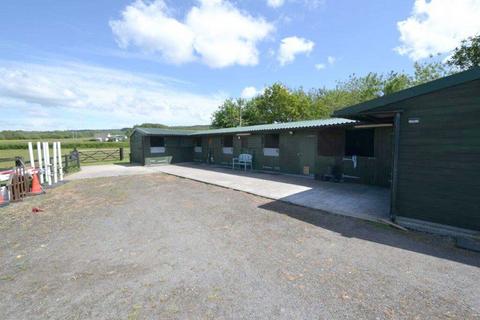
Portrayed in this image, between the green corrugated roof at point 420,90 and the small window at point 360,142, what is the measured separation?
12.3ft

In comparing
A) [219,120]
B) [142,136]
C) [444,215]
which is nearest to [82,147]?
[219,120]

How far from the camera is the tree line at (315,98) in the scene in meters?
25.7

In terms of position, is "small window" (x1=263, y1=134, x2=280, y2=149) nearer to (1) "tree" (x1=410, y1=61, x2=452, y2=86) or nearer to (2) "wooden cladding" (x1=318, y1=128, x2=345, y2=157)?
(2) "wooden cladding" (x1=318, y1=128, x2=345, y2=157)

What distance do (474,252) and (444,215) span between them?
3.23ft

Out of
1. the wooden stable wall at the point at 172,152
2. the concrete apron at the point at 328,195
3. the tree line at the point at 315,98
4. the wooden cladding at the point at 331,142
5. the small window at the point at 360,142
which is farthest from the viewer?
the tree line at the point at 315,98

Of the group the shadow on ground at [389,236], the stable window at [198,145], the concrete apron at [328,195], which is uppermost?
the stable window at [198,145]

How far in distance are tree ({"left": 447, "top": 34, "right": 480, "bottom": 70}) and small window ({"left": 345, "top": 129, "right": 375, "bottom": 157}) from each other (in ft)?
56.8

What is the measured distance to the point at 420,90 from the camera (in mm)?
4637

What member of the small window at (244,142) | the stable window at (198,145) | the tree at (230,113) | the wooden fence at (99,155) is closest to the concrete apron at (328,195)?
the small window at (244,142)

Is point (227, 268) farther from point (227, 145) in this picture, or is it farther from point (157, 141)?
point (157, 141)

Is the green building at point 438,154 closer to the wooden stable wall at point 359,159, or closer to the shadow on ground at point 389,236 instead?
the shadow on ground at point 389,236

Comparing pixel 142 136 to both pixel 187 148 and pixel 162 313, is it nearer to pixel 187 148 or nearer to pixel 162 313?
pixel 187 148

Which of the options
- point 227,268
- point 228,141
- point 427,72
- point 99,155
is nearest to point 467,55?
point 427,72

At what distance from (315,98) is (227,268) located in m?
33.6
